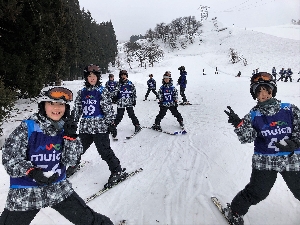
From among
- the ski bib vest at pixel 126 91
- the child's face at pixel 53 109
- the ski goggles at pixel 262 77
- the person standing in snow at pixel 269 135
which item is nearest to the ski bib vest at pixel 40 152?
the child's face at pixel 53 109

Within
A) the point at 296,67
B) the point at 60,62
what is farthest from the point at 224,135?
the point at 296,67

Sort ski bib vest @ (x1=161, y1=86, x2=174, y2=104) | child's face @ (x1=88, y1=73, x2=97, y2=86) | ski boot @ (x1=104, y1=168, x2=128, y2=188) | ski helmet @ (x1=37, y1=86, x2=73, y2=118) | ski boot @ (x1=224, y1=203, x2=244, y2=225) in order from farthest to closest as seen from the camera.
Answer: ski bib vest @ (x1=161, y1=86, x2=174, y2=104) < child's face @ (x1=88, y1=73, x2=97, y2=86) < ski boot @ (x1=104, y1=168, x2=128, y2=188) < ski boot @ (x1=224, y1=203, x2=244, y2=225) < ski helmet @ (x1=37, y1=86, x2=73, y2=118)

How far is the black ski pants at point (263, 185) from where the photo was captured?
9.75 feet

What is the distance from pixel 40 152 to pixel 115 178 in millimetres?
2417

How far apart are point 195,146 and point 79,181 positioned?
3.24m

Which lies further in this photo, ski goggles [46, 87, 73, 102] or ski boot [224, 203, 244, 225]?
ski boot [224, 203, 244, 225]

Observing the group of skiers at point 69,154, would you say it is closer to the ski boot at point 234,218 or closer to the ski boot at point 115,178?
the ski boot at point 234,218

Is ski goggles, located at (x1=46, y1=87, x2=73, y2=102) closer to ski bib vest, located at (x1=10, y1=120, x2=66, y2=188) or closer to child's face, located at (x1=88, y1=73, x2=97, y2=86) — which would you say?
ski bib vest, located at (x1=10, y1=120, x2=66, y2=188)

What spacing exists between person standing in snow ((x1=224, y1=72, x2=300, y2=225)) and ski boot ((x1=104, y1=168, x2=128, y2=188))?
248 centimetres

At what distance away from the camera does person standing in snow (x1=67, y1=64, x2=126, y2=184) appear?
186 inches

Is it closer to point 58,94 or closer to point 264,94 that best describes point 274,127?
point 264,94

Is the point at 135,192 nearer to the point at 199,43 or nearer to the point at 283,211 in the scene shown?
the point at 283,211

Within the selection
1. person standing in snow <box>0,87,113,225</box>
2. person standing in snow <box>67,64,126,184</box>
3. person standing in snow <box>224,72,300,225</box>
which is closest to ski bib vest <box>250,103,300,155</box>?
person standing in snow <box>224,72,300,225</box>

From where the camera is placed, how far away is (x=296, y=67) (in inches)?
1447
